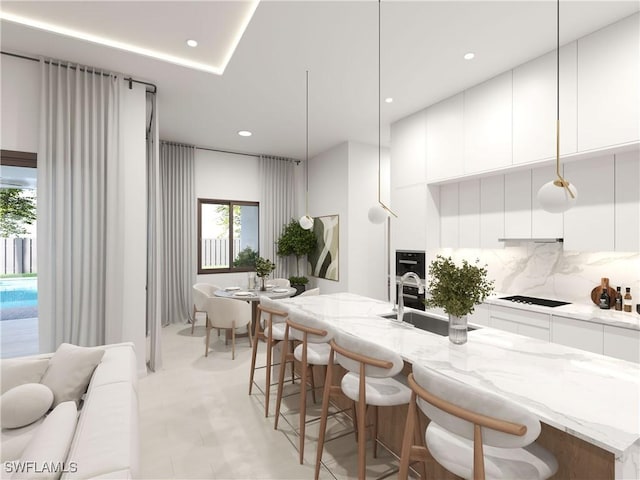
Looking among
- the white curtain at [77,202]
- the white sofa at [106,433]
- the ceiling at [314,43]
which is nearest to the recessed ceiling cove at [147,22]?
the ceiling at [314,43]

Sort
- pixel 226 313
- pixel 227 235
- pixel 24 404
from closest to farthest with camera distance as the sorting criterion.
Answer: pixel 24 404, pixel 226 313, pixel 227 235

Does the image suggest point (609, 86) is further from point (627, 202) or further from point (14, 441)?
point (14, 441)

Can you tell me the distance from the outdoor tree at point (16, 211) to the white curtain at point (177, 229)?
244 cm

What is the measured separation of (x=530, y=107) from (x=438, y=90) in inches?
39.5

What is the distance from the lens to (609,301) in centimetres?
283

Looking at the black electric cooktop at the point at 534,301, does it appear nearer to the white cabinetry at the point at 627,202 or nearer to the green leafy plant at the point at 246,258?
the white cabinetry at the point at 627,202

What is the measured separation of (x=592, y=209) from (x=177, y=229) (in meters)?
5.70

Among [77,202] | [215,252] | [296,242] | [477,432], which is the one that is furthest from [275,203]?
[477,432]

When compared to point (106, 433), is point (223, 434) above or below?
below

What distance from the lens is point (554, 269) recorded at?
11.1 ft

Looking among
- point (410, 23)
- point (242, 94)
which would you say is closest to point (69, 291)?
point (242, 94)

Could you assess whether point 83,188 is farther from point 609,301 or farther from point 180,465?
point 609,301

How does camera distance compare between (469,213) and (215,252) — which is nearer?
(469,213)

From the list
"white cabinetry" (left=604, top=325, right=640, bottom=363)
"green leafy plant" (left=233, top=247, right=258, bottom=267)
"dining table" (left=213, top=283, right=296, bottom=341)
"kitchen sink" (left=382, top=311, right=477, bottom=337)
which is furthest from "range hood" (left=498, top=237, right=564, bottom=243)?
"green leafy plant" (left=233, top=247, right=258, bottom=267)
